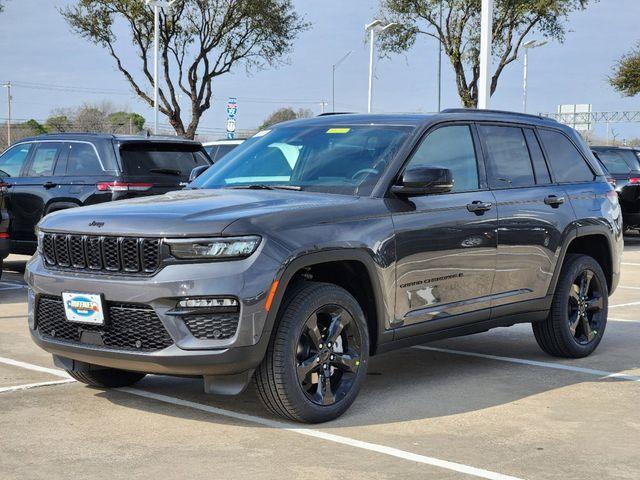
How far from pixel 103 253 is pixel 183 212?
1.61 feet

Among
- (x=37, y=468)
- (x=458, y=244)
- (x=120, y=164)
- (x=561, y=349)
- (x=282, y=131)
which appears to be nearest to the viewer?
(x=37, y=468)

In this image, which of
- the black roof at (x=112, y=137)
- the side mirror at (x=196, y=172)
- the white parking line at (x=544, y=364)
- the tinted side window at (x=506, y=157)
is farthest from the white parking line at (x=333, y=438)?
the black roof at (x=112, y=137)

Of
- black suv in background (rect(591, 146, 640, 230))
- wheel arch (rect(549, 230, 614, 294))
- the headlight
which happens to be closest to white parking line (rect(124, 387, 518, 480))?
the headlight

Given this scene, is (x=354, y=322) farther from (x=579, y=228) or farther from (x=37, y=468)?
(x=579, y=228)

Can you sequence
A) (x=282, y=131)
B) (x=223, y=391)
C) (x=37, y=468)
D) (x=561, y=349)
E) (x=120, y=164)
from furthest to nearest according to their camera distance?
1. (x=120, y=164)
2. (x=561, y=349)
3. (x=282, y=131)
4. (x=223, y=391)
5. (x=37, y=468)

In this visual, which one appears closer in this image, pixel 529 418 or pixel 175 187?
pixel 529 418

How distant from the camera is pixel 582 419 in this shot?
6.18 m

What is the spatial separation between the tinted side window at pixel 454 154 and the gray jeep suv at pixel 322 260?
1cm

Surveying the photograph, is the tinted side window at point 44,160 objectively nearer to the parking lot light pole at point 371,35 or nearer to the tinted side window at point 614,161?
the tinted side window at point 614,161

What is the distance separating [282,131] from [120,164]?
5586 millimetres

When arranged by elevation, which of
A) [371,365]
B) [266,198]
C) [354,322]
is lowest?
[371,365]

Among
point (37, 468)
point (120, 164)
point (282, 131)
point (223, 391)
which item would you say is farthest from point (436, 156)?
point (120, 164)

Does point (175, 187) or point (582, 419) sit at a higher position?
point (175, 187)

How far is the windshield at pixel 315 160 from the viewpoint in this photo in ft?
21.5
